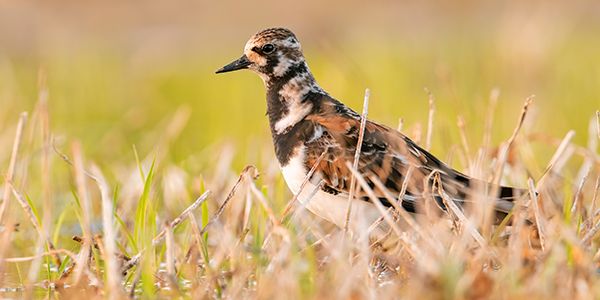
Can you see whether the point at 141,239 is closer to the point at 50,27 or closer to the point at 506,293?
the point at 506,293

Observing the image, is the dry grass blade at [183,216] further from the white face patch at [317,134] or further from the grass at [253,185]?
the white face patch at [317,134]

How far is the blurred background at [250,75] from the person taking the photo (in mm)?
9523

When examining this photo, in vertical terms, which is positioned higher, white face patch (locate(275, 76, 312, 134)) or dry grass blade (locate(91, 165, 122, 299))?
white face patch (locate(275, 76, 312, 134))

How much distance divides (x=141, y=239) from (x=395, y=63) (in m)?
7.41

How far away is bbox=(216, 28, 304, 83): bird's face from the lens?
6246 mm

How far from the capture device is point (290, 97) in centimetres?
622

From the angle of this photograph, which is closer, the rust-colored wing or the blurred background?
the rust-colored wing

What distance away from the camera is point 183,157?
9.20m

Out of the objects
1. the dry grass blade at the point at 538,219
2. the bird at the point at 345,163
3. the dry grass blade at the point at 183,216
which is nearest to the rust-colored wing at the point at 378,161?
the bird at the point at 345,163

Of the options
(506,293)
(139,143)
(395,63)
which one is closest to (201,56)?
(395,63)

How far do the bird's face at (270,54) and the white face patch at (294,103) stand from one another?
9 centimetres

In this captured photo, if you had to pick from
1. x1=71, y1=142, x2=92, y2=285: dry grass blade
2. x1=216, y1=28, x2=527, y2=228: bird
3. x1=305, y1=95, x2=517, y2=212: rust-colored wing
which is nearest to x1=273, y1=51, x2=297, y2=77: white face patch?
x1=216, y1=28, x2=527, y2=228: bird

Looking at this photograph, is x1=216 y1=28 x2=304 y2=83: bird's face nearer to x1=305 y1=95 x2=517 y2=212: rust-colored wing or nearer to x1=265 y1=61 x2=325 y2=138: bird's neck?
x1=265 y1=61 x2=325 y2=138: bird's neck

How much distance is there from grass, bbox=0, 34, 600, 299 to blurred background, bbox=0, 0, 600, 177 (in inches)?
1.6
